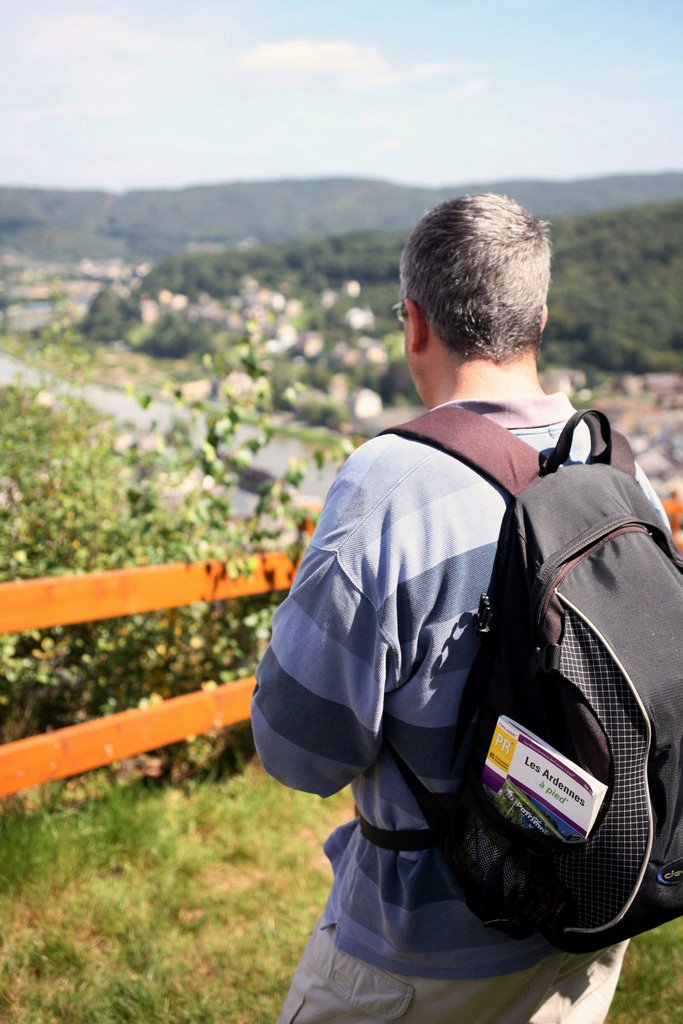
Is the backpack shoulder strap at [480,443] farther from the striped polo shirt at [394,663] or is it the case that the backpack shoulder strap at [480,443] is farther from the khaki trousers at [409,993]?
the khaki trousers at [409,993]

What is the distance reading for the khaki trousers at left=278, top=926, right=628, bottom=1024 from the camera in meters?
1.21

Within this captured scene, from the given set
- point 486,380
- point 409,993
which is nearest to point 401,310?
point 486,380

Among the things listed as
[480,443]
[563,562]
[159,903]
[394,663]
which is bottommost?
[159,903]

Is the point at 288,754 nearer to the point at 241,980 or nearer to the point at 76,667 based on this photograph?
the point at 241,980

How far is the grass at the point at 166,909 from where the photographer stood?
1997 mm

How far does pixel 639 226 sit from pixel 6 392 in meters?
42.0

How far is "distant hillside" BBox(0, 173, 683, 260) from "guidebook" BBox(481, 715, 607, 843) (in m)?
50.9

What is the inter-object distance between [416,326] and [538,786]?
0.70 metres

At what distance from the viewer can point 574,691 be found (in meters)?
0.96

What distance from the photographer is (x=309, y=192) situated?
378ft

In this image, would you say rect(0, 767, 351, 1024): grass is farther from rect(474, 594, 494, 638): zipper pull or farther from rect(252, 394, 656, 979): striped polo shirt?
rect(474, 594, 494, 638): zipper pull

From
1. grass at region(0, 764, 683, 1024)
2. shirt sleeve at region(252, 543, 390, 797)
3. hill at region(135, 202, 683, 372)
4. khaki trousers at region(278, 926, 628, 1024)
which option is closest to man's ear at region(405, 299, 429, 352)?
shirt sleeve at region(252, 543, 390, 797)

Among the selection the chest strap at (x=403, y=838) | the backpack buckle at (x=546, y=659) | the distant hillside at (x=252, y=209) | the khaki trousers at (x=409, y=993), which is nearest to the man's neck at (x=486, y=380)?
the backpack buckle at (x=546, y=659)

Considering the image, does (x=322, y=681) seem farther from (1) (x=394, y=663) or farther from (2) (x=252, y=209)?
(2) (x=252, y=209)
